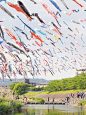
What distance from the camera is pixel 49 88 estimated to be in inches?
3460

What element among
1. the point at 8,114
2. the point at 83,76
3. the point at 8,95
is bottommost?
the point at 8,114

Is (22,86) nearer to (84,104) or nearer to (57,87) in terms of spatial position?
(57,87)

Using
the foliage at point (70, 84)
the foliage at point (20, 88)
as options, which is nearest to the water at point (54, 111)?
the foliage at point (70, 84)

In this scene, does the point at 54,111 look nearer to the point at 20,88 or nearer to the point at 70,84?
the point at 70,84

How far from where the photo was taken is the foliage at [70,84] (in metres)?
75.0

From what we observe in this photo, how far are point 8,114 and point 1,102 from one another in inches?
139

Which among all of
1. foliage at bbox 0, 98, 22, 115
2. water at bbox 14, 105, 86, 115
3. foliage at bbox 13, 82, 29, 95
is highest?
foliage at bbox 13, 82, 29, 95

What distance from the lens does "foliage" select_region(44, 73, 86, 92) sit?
75.0 metres

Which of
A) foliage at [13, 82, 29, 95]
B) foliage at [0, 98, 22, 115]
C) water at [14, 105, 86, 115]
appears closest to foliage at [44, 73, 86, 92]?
foliage at [13, 82, 29, 95]

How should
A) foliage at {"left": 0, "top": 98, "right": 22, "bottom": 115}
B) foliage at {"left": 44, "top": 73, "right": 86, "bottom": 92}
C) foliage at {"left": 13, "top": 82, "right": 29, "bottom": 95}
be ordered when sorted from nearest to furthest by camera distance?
foliage at {"left": 0, "top": 98, "right": 22, "bottom": 115} → foliage at {"left": 44, "top": 73, "right": 86, "bottom": 92} → foliage at {"left": 13, "top": 82, "right": 29, "bottom": 95}

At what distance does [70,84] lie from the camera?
261ft

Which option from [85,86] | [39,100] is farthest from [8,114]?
[85,86]

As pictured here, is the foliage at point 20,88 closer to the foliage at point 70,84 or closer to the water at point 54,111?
the foliage at point 70,84

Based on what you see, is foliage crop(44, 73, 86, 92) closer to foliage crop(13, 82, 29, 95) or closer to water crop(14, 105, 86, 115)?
foliage crop(13, 82, 29, 95)
